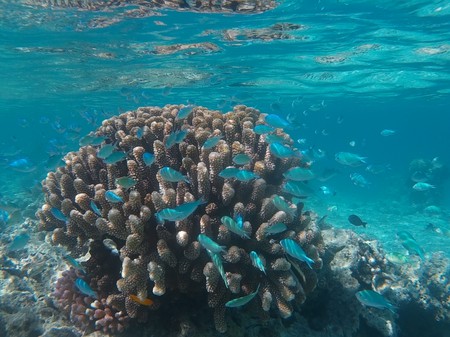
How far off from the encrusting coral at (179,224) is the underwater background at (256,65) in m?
1.67

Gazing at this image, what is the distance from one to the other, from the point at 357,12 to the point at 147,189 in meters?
14.7

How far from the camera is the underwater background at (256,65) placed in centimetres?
1470

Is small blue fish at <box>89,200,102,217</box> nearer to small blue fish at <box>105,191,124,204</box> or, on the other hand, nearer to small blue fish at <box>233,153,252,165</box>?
small blue fish at <box>105,191,124,204</box>

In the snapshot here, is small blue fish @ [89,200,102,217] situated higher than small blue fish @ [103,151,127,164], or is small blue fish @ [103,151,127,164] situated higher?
small blue fish @ [103,151,127,164]

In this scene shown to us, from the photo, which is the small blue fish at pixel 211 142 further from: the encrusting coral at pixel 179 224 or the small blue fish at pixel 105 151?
the small blue fish at pixel 105 151

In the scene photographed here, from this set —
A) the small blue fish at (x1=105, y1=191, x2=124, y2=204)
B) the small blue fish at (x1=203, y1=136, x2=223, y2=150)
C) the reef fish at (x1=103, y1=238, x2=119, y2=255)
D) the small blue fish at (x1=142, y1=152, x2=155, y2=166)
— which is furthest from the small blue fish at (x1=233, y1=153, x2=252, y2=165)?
the reef fish at (x1=103, y1=238, x2=119, y2=255)

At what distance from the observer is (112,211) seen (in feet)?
14.9

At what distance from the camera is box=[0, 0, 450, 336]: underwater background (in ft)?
48.2

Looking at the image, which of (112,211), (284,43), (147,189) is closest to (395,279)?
(147,189)

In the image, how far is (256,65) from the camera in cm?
2539

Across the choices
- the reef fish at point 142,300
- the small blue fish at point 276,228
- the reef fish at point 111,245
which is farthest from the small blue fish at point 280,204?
the reef fish at point 111,245

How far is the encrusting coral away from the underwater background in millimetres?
1670

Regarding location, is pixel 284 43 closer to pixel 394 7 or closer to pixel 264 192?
pixel 394 7

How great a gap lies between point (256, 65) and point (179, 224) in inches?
894
